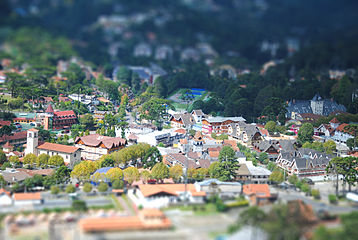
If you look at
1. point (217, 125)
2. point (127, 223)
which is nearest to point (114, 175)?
point (127, 223)

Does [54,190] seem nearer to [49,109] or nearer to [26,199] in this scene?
[26,199]

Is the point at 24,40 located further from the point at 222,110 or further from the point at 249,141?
the point at 249,141

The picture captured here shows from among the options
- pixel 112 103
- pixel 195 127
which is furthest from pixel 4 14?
pixel 195 127

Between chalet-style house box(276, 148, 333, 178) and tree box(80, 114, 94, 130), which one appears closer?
chalet-style house box(276, 148, 333, 178)

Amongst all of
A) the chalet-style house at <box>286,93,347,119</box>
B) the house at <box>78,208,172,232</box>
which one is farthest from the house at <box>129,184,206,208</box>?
the chalet-style house at <box>286,93,347,119</box>

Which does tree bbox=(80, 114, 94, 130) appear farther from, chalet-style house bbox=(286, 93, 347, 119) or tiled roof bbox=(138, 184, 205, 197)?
chalet-style house bbox=(286, 93, 347, 119)
